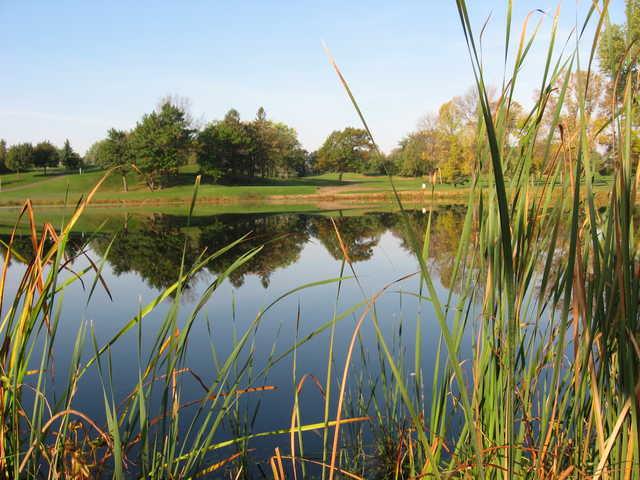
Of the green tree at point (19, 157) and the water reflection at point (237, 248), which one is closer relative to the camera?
the water reflection at point (237, 248)

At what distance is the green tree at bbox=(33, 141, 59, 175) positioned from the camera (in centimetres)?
5025

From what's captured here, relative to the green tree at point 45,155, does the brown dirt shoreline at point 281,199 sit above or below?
below

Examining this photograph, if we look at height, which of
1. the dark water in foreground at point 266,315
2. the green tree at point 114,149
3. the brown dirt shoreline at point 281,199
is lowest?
the dark water in foreground at point 266,315

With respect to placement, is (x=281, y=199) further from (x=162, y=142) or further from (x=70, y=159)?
(x=70, y=159)

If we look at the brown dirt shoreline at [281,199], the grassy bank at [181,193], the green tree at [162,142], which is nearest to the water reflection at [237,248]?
the grassy bank at [181,193]

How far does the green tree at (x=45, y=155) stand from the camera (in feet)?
165

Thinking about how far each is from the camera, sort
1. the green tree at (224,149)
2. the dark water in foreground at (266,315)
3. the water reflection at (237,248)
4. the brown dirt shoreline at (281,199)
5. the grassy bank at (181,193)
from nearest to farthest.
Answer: the dark water in foreground at (266,315), the water reflection at (237,248), the brown dirt shoreline at (281,199), the grassy bank at (181,193), the green tree at (224,149)

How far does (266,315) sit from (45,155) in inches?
2140

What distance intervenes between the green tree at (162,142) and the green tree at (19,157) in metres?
15.2

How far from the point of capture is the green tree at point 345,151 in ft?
178

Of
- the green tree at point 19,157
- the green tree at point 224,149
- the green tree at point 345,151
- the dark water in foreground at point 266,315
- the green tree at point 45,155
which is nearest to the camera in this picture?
the dark water in foreground at point 266,315

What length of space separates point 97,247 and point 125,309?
6.90 m

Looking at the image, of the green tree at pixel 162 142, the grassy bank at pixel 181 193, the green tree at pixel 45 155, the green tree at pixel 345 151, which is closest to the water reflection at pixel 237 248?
the grassy bank at pixel 181 193

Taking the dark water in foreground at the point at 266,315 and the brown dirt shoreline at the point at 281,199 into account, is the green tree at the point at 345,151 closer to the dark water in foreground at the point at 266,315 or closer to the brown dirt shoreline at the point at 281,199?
the brown dirt shoreline at the point at 281,199
